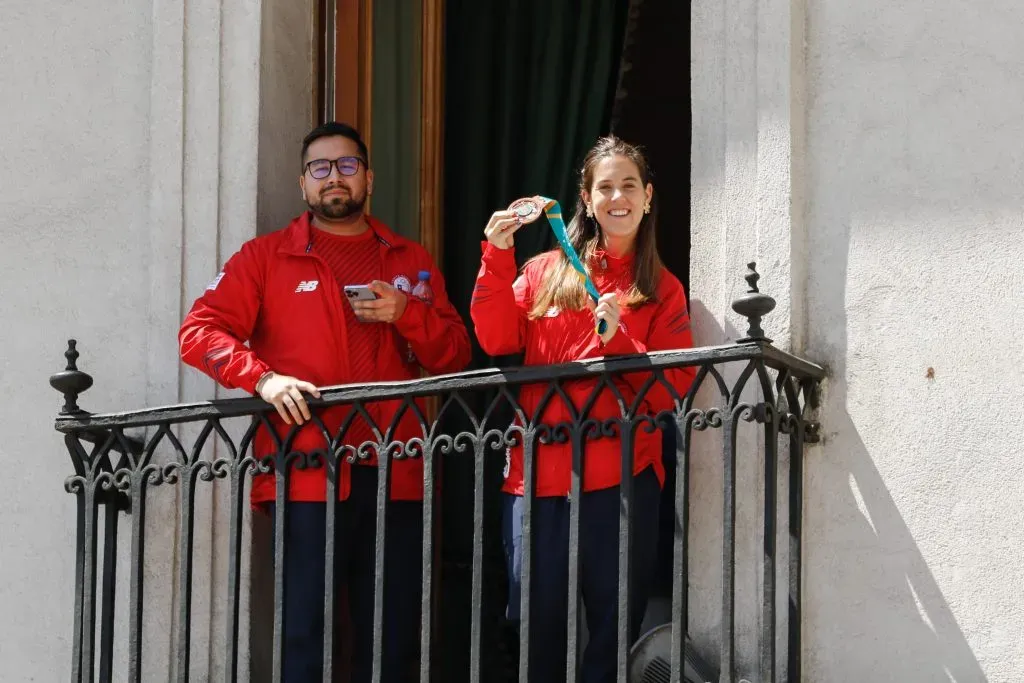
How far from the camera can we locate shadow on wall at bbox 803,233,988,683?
18.2 ft

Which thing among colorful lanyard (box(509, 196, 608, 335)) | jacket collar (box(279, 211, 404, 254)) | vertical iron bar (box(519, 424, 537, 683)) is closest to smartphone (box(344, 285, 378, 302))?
jacket collar (box(279, 211, 404, 254))

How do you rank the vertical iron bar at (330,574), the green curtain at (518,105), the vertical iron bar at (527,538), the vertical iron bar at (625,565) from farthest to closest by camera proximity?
the green curtain at (518,105), the vertical iron bar at (330,574), the vertical iron bar at (527,538), the vertical iron bar at (625,565)

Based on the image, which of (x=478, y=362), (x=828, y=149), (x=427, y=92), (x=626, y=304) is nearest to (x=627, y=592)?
(x=626, y=304)

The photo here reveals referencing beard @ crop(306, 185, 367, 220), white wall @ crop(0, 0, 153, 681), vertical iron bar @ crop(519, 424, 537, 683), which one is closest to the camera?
vertical iron bar @ crop(519, 424, 537, 683)

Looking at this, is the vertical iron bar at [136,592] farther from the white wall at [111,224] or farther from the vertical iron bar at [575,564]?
the vertical iron bar at [575,564]

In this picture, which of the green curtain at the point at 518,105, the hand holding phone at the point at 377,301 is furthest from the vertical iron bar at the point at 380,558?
the green curtain at the point at 518,105

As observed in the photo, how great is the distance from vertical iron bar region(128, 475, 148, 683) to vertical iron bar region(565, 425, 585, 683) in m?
1.27

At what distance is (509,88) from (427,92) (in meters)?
0.32

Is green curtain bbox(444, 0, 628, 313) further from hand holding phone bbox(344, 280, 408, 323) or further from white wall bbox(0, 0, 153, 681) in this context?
white wall bbox(0, 0, 153, 681)

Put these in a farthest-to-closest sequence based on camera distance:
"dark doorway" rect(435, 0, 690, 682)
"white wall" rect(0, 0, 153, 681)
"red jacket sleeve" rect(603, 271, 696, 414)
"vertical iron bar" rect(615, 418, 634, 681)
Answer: "dark doorway" rect(435, 0, 690, 682) → "white wall" rect(0, 0, 153, 681) → "red jacket sleeve" rect(603, 271, 696, 414) → "vertical iron bar" rect(615, 418, 634, 681)

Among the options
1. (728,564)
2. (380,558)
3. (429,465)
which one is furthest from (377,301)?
(728,564)

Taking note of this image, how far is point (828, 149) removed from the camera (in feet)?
19.4

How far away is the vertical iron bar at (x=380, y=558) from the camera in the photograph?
574 centimetres

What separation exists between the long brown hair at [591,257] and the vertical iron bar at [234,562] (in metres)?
0.94
